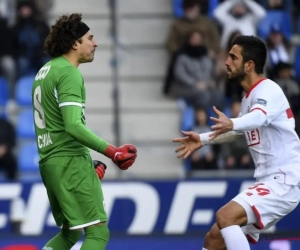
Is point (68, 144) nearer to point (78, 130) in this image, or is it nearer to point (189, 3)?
point (78, 130)

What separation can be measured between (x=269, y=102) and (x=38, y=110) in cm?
156

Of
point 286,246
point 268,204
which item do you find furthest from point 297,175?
point 286,246

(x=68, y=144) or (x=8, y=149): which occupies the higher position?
(x=68, y=144)

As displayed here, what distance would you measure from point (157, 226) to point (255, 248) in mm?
1967

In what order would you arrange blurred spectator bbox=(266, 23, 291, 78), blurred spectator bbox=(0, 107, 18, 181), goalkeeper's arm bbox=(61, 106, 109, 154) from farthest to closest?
blurred spectator bbox=(266, 23, 291, 78) < blurred spectator bbox=(0, 107, 18, 181) < goalkeeper's arm bbox=(61, 106, 109, 154)

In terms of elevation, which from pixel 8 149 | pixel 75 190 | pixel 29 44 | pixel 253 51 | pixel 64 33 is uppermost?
pixel 64 33

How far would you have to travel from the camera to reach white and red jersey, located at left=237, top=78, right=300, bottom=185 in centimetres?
620

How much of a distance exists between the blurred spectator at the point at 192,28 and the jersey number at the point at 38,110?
5.02 m

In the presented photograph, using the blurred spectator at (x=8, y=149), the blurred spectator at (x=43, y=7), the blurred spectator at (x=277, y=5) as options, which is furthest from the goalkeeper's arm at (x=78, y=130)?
the blurred spectator at (x=277, y=5)

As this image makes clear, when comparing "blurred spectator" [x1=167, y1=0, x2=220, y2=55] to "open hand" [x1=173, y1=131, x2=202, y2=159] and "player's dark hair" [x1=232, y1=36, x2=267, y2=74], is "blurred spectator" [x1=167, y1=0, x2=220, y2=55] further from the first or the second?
"open hand" [x1=173, y1=131, x2=202, y2=159]

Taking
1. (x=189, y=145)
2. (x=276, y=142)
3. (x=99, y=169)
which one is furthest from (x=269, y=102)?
(x=99, y=169)

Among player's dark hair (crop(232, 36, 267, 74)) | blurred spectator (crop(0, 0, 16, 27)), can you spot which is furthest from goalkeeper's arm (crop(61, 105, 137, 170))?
blurred spectator (crop(0, 0, 16, 27))

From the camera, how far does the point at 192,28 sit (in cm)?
1094

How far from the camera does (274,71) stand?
10.9 m
